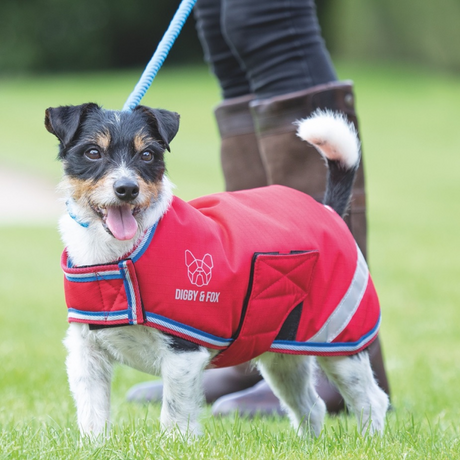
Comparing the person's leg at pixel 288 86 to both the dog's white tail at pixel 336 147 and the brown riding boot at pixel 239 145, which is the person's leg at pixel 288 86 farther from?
the brown riding boot at pixel 239 145

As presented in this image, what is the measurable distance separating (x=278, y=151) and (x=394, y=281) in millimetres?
4699

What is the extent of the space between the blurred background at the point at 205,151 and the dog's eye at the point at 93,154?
1090 millimetres

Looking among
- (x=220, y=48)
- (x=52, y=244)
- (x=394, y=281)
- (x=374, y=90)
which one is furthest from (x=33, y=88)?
(x=220, y=48)

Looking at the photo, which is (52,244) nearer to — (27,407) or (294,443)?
(27,407)

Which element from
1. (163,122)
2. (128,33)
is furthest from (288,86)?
(128,33)

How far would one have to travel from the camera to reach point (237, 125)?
13.5ft

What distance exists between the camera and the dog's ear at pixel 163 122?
285 cm

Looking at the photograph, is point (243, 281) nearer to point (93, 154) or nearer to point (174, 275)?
point (174, 275)

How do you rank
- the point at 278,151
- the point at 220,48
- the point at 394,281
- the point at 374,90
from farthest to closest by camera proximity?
the point at 374,90
the point at 394,281
the point at 220,48
the point at 278,151

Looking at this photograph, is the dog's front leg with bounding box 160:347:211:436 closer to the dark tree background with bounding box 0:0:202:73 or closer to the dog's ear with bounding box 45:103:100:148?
the dog's ear with bounding box 45:103:100:148

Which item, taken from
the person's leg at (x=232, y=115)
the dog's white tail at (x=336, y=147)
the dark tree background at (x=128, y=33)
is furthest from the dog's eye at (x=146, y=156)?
the dark tree background at (x=128, y=33)

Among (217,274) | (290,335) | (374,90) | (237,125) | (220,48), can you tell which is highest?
(220,48)

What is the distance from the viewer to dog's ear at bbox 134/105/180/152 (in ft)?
9.36

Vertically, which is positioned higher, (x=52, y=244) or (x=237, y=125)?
(x=237, y=125)
